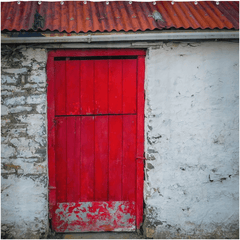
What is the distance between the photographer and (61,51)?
334cm

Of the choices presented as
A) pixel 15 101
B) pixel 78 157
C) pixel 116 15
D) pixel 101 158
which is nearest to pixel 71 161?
pixel 78 157

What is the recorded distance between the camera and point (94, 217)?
362 centimetres

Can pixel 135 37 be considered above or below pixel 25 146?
above

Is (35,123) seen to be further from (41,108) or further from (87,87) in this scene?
(87,87)

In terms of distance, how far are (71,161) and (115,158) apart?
604 mm

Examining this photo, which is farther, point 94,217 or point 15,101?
point 94,217

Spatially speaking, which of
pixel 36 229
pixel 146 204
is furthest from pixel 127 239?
pixel 36 229

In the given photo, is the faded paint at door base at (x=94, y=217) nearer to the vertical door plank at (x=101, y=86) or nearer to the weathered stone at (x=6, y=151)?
the weathered stone at (x=6, y=151)

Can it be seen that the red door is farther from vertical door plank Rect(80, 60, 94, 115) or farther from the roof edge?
the roof edge

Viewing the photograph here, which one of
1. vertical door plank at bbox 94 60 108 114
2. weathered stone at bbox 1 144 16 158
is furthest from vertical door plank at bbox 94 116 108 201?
weathered stone at bbox 1 144 16 158

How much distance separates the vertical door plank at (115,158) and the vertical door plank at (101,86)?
0.19 m

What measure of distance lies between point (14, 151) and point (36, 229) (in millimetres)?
1090

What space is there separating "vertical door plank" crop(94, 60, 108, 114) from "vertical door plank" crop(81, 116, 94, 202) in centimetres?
19

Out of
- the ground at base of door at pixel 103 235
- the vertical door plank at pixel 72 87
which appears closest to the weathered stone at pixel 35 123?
the vertical door plank at pixel 72 87
